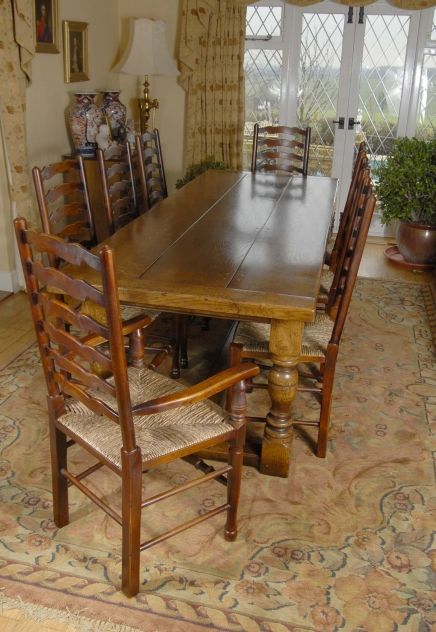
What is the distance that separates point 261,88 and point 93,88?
1.40m

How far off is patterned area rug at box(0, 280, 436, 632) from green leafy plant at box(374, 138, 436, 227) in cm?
203

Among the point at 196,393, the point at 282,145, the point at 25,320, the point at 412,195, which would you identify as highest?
the point at 282,145

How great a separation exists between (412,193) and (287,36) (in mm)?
1679

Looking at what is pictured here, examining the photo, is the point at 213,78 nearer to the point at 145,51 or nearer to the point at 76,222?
the point at 145,51

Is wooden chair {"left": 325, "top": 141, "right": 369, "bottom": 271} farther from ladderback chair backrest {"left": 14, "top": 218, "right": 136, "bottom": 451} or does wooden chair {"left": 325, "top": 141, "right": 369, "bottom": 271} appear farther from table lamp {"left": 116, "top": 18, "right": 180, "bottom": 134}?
table lamp {"left": 116, "top": 18, "right": 180, "bottom": 134}

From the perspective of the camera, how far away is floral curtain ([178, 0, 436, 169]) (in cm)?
495

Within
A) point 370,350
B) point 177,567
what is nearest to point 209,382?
point 177,567

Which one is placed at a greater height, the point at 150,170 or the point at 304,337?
the point at 150,170

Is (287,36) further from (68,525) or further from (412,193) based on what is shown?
(68,525)

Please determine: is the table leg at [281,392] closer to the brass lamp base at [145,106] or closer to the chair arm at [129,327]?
the chair arm at [129,327]

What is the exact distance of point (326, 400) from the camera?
8.24ft

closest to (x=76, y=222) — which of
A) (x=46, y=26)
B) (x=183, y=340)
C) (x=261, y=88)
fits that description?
(x=183, y=340)

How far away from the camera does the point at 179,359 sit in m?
3.18

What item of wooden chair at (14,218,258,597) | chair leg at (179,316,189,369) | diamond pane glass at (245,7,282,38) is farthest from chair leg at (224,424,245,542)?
diamond pane glass at (245,7,282,38)
